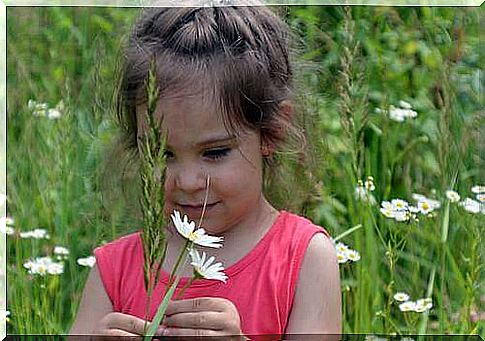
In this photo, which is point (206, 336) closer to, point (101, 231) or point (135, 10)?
point (135, 10)

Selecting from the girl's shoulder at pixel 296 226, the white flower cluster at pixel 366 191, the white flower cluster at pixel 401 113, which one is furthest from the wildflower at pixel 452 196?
the girl's shoulder at pixel 296 226

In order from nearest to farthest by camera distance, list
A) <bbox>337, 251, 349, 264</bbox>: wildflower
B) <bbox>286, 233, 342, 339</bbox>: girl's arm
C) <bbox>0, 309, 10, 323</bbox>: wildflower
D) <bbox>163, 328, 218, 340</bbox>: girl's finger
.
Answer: <bbox>163, 328, 218, 340</bbox>: girl's finger
<bbox>286, 233, 342, 339</bbox>: girl's arm
<bbox>0, 309, 10, 323</bbox>: wildflower
<bbox>337, 251, 349, 264</bbox>: wildflower

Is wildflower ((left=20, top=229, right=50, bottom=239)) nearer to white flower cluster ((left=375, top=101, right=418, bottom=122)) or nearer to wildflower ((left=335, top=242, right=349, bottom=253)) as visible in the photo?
wildflower ((left=335, top=242, right=349, bottom=253))

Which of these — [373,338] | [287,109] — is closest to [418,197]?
[373,338]

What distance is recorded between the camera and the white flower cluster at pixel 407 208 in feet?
4.76

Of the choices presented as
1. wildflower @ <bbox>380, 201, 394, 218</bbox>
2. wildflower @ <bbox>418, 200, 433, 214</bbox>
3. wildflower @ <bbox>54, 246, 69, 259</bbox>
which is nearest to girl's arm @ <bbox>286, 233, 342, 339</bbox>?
wildflower @ <bbox>380, 201, 394, 218</bbox>

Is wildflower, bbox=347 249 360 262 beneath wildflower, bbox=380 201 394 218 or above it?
beneath

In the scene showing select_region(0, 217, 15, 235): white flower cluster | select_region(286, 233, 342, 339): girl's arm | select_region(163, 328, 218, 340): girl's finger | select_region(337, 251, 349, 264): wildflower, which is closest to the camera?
select_region(163, 328, 218, 340): girl's finger

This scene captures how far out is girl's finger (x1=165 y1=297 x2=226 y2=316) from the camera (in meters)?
1.02

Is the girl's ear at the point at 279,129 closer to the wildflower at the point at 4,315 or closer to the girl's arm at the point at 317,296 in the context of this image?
the girl's arm at the point at 317,296

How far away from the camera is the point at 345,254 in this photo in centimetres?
144

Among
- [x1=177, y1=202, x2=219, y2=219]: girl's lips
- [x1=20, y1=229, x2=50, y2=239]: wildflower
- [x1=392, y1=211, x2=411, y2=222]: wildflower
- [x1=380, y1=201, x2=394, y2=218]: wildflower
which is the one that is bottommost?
[x1=20, y1=229, x2=50, y2=239]: wildflower

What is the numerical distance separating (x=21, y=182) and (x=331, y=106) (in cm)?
49

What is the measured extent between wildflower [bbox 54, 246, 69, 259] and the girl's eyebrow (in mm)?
557
